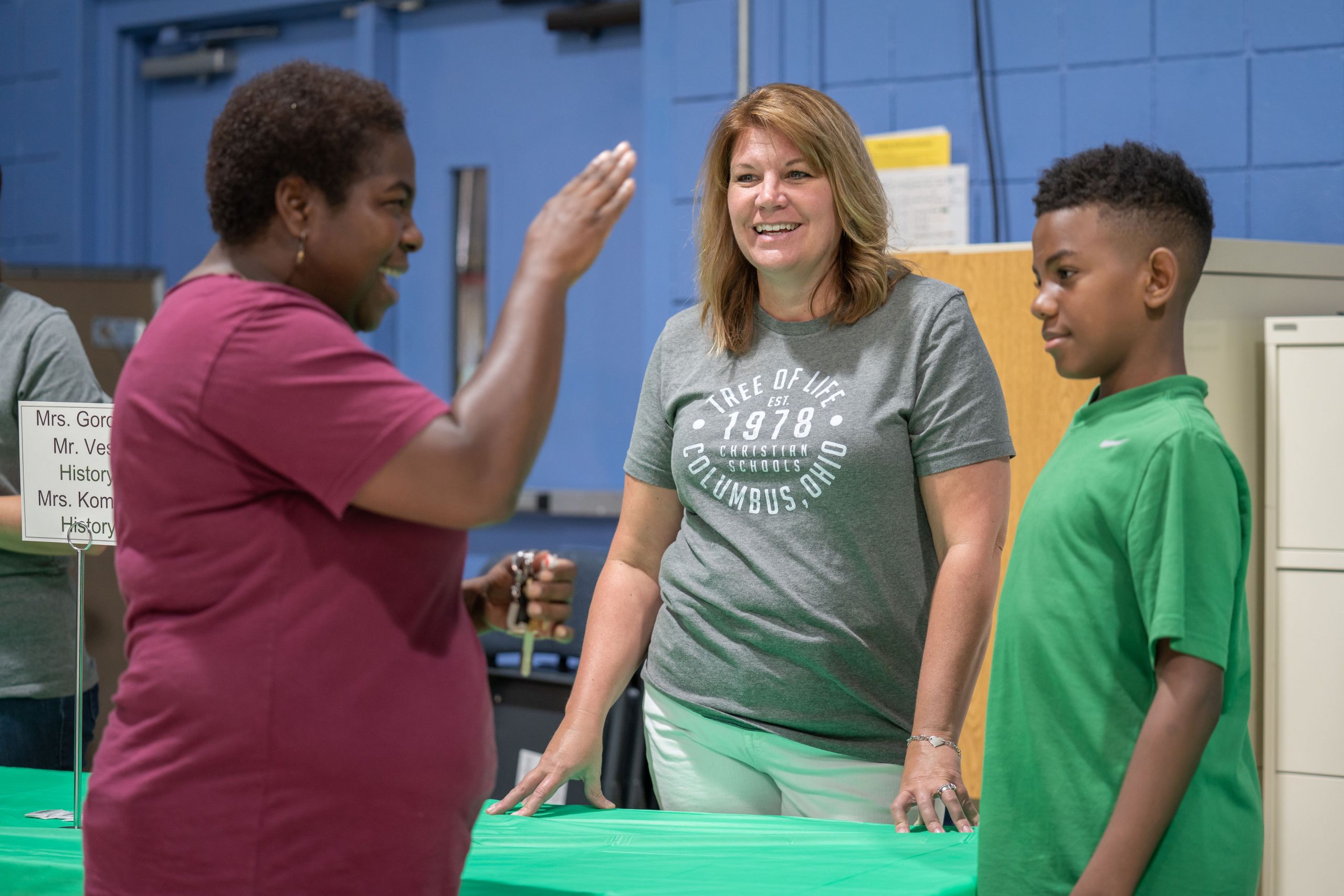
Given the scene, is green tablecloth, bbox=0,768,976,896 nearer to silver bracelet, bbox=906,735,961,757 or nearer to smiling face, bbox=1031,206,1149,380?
silver bracelet, bbox=906,735,961,757

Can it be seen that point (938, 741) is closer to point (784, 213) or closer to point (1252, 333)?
point (784, 213)

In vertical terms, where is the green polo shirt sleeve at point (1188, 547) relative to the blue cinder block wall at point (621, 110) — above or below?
below

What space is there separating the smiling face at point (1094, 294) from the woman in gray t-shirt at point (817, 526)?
46 cm

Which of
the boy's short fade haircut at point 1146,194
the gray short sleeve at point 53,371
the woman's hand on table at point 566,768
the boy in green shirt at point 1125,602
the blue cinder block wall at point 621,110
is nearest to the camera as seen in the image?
the boy in green shirt at point 1125,602

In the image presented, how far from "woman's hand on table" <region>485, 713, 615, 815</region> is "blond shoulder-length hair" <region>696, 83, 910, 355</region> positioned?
52 centimetres

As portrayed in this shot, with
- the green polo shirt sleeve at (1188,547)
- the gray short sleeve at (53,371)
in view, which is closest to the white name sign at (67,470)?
the gray short sleeve at (53,371)

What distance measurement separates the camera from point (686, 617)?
169cm

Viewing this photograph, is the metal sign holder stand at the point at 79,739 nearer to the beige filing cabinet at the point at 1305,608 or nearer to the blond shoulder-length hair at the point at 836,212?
the blond shoulder-length hair at the point at 836,212

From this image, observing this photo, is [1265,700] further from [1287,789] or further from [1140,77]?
[1140,77]

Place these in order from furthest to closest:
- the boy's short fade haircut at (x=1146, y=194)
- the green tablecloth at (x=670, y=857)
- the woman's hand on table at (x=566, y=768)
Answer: the woman's hand on table at (x=566, y=768), the green tablecloth at (x=670, y=857), the boy's short fade haircut at (x=1146, y=194)

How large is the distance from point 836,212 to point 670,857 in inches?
32.8

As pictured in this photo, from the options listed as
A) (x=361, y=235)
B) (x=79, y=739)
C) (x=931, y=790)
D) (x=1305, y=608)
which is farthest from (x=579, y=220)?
(x=1305, y=608)

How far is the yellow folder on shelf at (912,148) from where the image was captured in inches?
128

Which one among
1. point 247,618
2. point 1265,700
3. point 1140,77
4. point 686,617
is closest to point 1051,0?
point 1140,77
